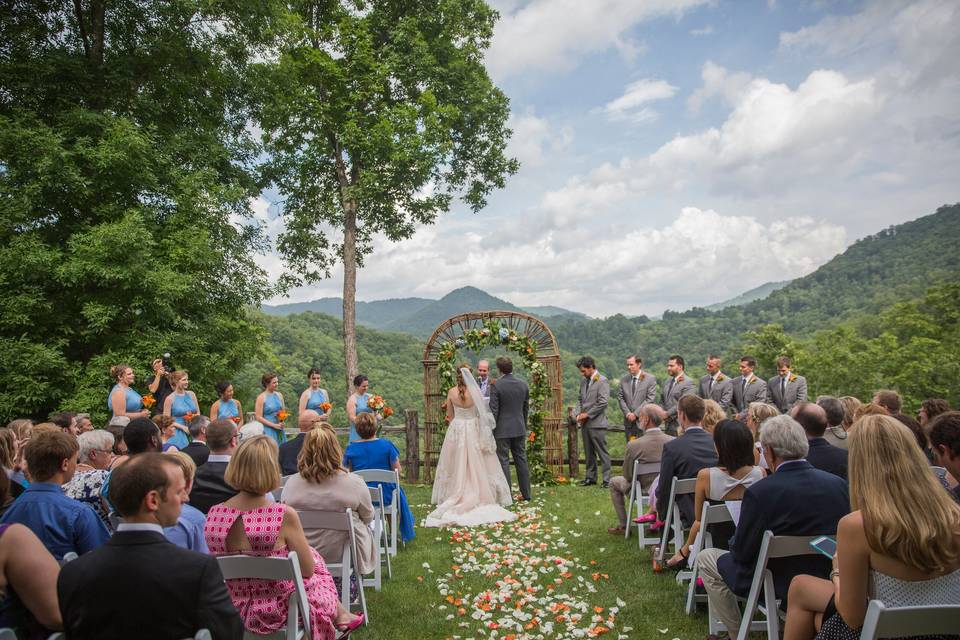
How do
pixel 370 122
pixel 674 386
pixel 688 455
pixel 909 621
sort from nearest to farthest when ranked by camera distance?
pixel 909 621 → pixel 688 455 → pixel 674 386 → pixel 370 122

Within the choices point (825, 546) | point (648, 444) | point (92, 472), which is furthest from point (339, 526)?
point (648, 444)

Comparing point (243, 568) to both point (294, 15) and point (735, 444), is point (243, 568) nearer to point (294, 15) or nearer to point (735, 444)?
point (735, 444)

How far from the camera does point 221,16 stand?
1251 centimetres

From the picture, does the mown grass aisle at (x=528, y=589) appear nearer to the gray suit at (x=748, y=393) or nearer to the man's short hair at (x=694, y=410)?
the man's short hair at (x=694, y=410)

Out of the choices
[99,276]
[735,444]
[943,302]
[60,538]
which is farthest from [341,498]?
[943,302]

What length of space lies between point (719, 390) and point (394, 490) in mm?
6091

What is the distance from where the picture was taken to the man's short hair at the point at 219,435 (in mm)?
4051

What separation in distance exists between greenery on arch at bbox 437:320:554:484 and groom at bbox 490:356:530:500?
1762 mm

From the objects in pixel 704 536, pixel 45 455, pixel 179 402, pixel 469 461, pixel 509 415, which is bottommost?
pixel 469 461

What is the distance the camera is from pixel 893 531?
6.77 feet

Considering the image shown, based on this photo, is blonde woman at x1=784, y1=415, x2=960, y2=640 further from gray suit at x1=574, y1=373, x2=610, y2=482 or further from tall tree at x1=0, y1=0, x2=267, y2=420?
tall tree at x1=0, y1=0, x2=267, y2=420

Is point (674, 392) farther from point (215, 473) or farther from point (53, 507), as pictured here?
point (53, 507)

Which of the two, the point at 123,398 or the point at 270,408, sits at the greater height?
the point at 123,398

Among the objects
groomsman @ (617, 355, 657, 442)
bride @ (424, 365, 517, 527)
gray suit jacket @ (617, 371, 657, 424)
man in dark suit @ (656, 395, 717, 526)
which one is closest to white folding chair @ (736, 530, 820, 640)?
man in dark suit @ (656, 395, 717, 526)
